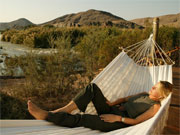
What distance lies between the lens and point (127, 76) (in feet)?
7.79

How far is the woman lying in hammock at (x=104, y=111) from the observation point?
1.36 m

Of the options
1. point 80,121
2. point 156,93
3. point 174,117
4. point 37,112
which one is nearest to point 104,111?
point 80,121

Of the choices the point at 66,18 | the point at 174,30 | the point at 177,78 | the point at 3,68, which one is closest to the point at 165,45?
the point at 174,30

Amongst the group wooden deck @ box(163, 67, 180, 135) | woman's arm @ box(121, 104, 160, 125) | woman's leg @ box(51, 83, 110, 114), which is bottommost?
wooden deck @ box(163, 67, 180, 135)

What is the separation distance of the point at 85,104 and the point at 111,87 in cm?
54

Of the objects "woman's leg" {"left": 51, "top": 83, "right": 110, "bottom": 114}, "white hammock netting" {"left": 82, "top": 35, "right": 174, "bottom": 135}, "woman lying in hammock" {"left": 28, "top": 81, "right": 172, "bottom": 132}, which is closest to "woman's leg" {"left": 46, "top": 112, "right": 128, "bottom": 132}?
"woman lying in hammock" {"left": 28, "top": 81, "right": 172, "bottom": 132}

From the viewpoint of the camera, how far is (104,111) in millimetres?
1663

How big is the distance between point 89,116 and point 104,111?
250 millimetres

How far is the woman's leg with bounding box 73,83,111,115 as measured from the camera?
157cm

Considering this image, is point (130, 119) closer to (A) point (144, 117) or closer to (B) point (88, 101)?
(A) point (144, 117)

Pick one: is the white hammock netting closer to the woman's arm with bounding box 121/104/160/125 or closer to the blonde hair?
the woman's arm with bounding box 121/104/160/125

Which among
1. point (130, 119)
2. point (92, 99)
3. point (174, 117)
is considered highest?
point (92, 99)

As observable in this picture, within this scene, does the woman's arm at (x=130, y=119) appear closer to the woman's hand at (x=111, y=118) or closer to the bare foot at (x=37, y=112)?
the woman's hand at (x=111, y=118)

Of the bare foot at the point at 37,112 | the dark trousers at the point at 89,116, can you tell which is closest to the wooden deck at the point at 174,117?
the dark trousers at the point at 89,116
